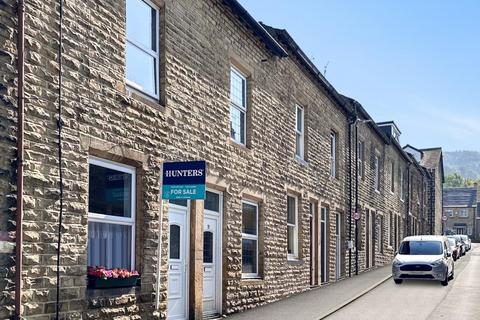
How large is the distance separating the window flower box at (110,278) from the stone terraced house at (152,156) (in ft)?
0.49

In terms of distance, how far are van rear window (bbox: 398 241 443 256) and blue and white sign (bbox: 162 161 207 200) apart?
14097mm

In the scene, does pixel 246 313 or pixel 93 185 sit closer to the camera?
pixel 93 185

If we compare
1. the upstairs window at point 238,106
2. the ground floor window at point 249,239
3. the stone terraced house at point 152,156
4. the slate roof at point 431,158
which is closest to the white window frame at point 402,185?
the slate roof at point 431,158

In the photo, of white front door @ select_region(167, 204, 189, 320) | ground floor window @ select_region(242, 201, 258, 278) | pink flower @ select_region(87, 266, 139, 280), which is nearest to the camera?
pink flower @ select_region(87, 266, 139, 280)

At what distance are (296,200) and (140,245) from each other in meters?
8.98

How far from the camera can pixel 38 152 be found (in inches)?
281

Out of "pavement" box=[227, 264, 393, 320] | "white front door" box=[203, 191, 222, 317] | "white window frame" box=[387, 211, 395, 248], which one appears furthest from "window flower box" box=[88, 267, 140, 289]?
"white window frame" box=[387, 211, 395, 248]

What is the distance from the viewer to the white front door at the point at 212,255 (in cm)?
1182

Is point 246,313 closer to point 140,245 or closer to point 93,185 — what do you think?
point 140,245

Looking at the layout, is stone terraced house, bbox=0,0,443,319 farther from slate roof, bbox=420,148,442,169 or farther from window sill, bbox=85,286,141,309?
slate roof, bbox=420,148,442,169

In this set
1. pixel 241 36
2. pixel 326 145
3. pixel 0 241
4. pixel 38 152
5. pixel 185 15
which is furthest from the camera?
pixel 326 145

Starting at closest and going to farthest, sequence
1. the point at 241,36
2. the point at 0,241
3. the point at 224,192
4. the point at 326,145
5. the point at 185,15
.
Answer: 1. the point at 0,241
2. the point at 185,15
3. the point at 224,192
4. the point at 241,36
5. the point at 326,145

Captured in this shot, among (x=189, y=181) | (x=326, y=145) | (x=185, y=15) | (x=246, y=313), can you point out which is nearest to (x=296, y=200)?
(x=326, y=145)

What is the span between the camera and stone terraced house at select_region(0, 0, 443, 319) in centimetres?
698
